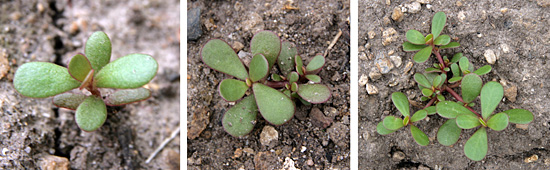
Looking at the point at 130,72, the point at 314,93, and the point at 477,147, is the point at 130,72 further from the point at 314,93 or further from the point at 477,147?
the point at 477,147

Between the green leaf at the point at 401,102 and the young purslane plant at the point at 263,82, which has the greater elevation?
the young purslane plant at the point at 263,82

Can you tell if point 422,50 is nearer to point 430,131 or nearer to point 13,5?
point 430,131

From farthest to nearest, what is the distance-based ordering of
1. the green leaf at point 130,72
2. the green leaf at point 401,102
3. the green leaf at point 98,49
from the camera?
the green leaf at point 401,102 → the green leaf at point 98,49 → the green leaf at point 130,72

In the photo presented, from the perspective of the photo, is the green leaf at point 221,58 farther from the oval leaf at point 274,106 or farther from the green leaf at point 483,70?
the green leaf at point 483,70

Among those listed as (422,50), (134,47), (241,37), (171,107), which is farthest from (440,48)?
(134,47)

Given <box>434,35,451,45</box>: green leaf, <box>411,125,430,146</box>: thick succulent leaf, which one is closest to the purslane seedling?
<box>411,125,430,146</box>: thick succulent leaf

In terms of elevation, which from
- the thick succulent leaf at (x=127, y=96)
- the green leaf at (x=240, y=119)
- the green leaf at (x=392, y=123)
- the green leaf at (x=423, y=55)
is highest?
the thick succulent leaf at (x=127, y=96)

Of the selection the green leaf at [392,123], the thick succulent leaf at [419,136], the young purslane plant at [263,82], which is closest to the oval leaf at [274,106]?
the young purslane plant at [263,82]
